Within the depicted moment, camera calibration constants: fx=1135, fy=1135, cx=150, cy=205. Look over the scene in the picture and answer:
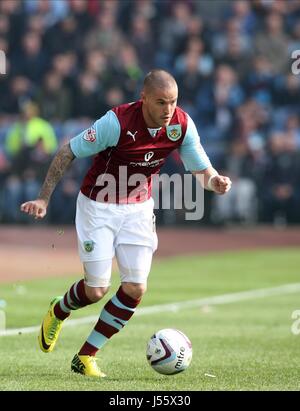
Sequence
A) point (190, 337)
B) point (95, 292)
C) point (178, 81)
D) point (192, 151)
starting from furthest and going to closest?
point (178, 81) < point (190, 337) < point (192, 151) < point (95, 292)

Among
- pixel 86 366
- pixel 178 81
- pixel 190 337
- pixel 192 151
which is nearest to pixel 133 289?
pixel 86 366

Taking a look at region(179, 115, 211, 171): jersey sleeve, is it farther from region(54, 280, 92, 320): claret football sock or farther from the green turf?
the green turf

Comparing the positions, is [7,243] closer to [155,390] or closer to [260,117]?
[260,117]

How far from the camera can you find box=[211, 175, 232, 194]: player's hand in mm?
8523

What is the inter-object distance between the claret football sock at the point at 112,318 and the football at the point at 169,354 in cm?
31

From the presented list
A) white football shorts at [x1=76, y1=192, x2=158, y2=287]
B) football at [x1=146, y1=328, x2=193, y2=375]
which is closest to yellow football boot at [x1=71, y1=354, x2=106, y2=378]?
football at [x1=146, y1=328, x2=193, y2=375]

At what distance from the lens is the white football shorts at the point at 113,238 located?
27.8 ft

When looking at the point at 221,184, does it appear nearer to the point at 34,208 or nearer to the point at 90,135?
the point at 90,135

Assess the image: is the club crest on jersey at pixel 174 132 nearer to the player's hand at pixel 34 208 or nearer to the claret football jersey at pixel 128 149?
the claret football jersey at pixel 128 149

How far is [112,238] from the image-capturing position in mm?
8555

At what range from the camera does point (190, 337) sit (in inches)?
426

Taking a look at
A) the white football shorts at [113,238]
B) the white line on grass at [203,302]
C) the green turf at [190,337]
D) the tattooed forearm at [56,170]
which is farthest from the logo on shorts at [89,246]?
the white line on grass at [203,302]

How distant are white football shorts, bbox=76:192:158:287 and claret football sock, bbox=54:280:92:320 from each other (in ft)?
0.53

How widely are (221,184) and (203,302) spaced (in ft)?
17.5
